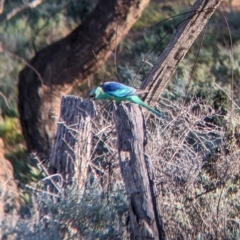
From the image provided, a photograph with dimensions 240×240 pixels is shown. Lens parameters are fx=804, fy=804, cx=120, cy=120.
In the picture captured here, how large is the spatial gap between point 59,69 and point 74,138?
12.5ft

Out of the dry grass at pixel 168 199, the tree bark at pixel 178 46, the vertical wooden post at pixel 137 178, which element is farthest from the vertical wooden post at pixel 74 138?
the vertical wooden post at pixel 137 178

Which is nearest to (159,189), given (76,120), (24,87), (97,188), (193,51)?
(97,188)

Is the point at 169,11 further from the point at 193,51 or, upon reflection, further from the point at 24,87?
the point at 24,87

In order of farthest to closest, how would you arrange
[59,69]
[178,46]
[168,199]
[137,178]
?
[59,69] → [178,46] → [168,199] → [137,178]

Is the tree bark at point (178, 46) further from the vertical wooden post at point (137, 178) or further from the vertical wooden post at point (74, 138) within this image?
the vertical wooden post at point (137, 178)

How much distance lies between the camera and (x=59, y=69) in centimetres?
1016

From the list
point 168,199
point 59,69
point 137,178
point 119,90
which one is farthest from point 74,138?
point 59,69

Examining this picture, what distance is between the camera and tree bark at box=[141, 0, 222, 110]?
716 cm

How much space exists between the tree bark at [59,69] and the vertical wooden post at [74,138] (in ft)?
10.3

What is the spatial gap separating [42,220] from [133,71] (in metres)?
6.23

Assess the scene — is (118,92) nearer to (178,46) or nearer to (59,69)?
(178,46)

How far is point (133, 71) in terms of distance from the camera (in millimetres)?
11555

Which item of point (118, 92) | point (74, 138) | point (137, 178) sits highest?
point (118, 92)

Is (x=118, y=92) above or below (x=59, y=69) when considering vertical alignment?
above
